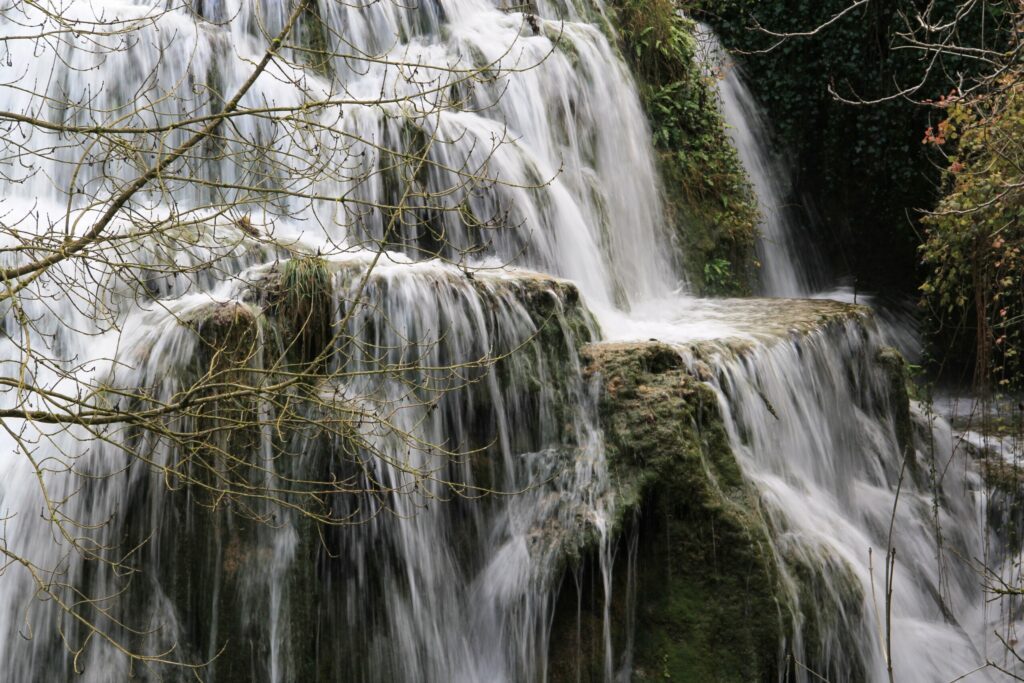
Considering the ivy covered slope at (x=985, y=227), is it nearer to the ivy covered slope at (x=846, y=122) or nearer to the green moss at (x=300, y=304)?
the ivy covered slope at (x=846, y=122)

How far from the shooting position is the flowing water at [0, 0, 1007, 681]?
577 cm

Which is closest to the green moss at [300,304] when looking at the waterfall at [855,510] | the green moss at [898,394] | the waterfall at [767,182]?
the waterfall at [855,510]

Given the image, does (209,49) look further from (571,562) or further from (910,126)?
(910,126)

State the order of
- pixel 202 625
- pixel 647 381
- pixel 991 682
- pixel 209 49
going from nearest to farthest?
pixel 202 625 → pixel 647 381 → pixel 991 682 → pixel 209 49

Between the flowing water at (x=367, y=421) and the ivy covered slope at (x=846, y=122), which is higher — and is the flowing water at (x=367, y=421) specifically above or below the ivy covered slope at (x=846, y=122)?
below

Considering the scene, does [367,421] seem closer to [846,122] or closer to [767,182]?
[767,182]

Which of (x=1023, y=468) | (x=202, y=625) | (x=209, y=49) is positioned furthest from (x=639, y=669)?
(x=209, y=49)

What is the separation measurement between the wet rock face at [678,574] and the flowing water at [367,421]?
156mm

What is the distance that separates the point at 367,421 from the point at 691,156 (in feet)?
23.4

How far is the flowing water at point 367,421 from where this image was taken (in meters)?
5.77

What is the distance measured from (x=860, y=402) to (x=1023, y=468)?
1.63 meters

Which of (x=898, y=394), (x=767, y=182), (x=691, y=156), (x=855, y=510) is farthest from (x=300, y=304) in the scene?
(x=767, y=182)

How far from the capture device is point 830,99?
44.4 feet

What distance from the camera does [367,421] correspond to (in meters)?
5.83
